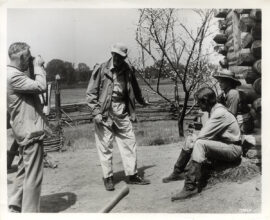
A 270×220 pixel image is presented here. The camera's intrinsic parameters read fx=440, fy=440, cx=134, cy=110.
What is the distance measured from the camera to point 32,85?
3.13 m

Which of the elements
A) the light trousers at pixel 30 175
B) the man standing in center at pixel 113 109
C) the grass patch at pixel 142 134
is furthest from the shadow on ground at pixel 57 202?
the grass patch at pixel 142 134

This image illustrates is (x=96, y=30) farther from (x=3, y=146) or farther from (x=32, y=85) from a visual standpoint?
(x=3, y=146)

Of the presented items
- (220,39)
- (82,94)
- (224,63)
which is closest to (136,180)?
(82,94)

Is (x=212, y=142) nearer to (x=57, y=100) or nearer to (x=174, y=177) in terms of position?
(x=174, y=177)

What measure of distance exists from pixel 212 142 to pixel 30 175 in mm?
1422

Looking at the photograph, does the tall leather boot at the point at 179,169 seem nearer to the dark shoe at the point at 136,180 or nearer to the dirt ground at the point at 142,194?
the dirt ground at the point at 142,194

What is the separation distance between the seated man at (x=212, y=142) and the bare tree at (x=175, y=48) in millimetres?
845

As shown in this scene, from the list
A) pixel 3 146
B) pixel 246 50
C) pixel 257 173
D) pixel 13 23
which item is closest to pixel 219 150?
pixel 257 173

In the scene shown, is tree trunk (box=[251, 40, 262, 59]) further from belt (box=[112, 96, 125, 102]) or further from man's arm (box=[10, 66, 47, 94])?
man's arm (box=[10, 66, 47, 94])

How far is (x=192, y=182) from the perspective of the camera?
3439mm

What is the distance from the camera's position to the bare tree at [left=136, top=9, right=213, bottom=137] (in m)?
4.07

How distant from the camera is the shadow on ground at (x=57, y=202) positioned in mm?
3466

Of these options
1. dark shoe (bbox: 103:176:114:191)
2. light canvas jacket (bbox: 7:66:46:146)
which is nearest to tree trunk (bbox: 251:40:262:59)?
dark shoe (bbox: 103:176:114:191)

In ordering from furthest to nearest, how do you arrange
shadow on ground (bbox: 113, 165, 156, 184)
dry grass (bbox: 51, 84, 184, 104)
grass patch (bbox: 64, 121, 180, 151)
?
grass patch (bbox: 64, 121, 180, 151), dry grass (bbox: 51, 84, 184, 104), shadow on ground (bbox: 113, 165, 156, 184)
